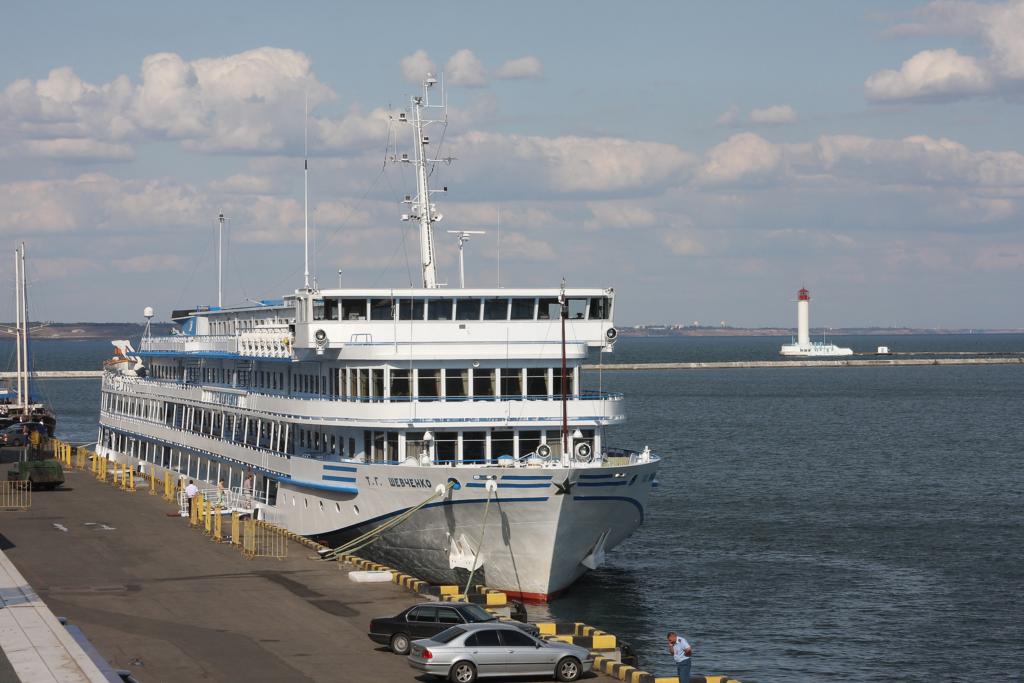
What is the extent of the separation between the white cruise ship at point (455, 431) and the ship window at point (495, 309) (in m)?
0.04

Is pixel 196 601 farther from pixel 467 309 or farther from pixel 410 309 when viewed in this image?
pixel 467 309

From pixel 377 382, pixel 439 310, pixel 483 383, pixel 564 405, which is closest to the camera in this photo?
pixel 564 405

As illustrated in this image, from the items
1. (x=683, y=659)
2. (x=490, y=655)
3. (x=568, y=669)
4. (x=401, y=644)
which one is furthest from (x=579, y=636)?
(x=490, y=655)

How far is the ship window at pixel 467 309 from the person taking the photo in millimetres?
43281

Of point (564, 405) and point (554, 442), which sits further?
point (554, 442)

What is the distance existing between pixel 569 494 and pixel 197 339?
30.0 meters

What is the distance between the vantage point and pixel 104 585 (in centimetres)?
3766

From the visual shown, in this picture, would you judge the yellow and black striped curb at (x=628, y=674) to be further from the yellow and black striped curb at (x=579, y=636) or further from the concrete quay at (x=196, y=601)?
the yellow and black striped curb at (x=579, y=636)

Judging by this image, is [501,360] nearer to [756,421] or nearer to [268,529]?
[268,529]

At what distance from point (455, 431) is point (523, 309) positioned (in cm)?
487

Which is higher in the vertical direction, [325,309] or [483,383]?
[325,309]

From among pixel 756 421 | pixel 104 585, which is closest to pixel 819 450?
pixel 756 421

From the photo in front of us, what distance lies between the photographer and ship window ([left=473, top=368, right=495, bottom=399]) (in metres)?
42.8

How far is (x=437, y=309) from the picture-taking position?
142 ft
